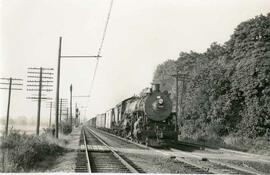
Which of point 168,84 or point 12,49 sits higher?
point 168,84

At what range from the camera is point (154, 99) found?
64.8ft

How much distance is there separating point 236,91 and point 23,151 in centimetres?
1488

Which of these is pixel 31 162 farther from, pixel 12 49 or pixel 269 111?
pixel 269 111

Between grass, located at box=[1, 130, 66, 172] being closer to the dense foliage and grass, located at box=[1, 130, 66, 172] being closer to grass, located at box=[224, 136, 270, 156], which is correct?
grass, located at box=[224, 136, 270, 156]

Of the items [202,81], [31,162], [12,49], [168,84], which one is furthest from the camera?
[168,84]

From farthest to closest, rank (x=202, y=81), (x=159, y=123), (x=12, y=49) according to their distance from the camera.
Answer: (x=202, y=81) < (x=159, y=123) < (x=12, y=49)

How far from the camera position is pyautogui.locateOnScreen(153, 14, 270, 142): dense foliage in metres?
21.8

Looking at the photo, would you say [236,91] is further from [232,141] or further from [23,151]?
[23,151]

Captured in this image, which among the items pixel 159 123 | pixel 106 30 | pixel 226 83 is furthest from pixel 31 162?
pixel 226 83

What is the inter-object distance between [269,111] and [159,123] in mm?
5460

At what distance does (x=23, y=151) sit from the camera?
41.4 feet

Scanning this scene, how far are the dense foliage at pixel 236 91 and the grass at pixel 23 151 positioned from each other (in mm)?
10535

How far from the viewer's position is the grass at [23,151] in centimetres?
1151

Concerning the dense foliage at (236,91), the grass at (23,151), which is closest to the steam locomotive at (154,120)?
the grass at (23,151)
